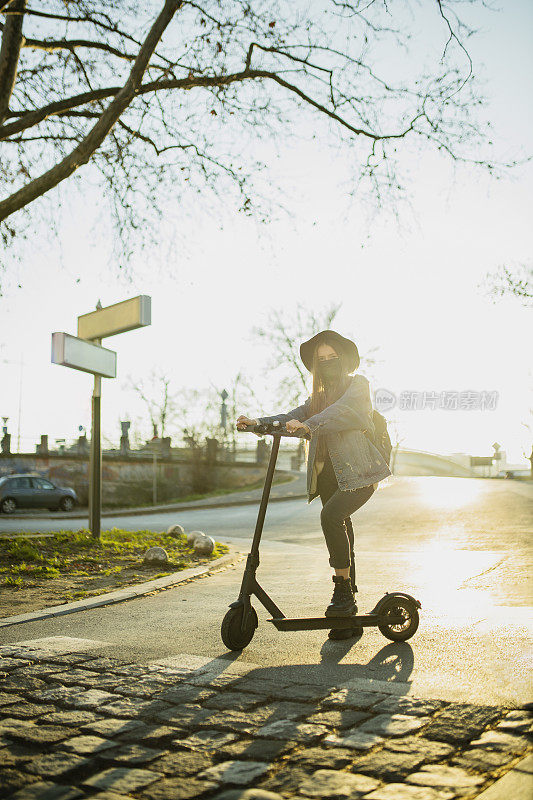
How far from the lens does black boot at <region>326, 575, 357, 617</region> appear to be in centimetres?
449

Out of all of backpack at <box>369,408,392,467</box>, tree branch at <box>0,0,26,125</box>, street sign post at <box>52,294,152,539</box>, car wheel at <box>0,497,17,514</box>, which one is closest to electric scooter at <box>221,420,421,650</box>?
backpack at <box>369,408,392,467</box>

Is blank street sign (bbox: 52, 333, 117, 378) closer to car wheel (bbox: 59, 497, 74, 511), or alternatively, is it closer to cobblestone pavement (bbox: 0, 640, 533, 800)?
cobblestone pavement (bbox: 0, 640, 533, 800)

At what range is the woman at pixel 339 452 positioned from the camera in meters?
4.60

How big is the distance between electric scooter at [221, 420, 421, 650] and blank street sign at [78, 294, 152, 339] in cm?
562

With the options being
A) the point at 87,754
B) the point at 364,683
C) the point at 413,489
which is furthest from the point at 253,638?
the point at 413,489

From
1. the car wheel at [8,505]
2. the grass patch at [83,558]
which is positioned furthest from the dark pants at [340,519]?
the car wheel at [8,505]

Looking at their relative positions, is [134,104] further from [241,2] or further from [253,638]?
[253,638]

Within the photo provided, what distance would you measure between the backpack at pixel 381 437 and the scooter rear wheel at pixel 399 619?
0.83 meters

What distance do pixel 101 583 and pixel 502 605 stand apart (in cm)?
358

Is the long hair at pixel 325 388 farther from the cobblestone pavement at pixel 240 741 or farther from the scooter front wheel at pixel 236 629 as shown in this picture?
the cobblestone pavement at pixel 240 741

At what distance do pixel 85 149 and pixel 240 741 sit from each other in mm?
8060

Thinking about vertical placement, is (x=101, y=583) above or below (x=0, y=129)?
below

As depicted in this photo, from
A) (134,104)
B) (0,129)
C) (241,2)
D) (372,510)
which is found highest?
(241,2)

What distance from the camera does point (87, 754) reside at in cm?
280
